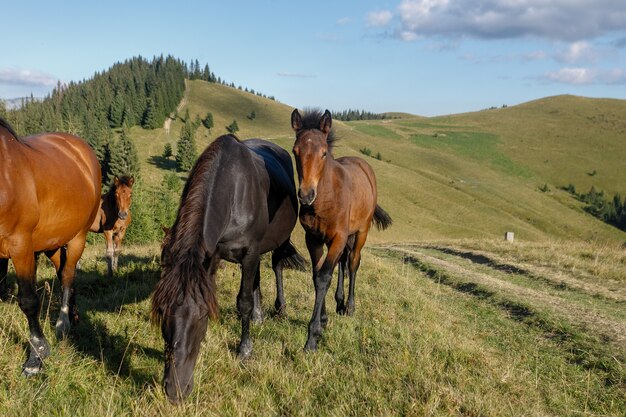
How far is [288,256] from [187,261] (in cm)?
413

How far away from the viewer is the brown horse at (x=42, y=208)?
154 inches

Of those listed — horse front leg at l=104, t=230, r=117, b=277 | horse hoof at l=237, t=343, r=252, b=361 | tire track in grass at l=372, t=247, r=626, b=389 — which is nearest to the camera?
horse hoof at l=237, t=343, r=252, b=361

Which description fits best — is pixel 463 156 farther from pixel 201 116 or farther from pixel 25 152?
pixel 25 152

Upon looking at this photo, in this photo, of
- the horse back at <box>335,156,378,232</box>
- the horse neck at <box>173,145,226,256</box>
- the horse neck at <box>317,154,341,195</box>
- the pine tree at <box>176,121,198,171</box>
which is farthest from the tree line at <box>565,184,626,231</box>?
the horse neck at <box>173,145,226,256</box>

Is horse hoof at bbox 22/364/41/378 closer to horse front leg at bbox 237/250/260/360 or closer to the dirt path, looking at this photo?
horse front leg at bbox 237/250/260/360

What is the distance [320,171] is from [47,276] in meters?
5.82

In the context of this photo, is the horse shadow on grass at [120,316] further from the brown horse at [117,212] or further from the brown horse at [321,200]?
the brown horse at [117,212]

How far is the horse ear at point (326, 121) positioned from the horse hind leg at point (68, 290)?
351 cm

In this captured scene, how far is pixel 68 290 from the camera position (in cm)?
537

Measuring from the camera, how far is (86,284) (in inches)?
290

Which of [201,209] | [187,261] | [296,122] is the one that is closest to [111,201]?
[296,122]

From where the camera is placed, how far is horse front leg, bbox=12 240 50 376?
3.93 meters

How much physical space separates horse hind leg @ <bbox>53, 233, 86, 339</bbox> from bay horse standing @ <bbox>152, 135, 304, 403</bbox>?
2103mm

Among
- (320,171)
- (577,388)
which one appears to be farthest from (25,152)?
(577,388)
